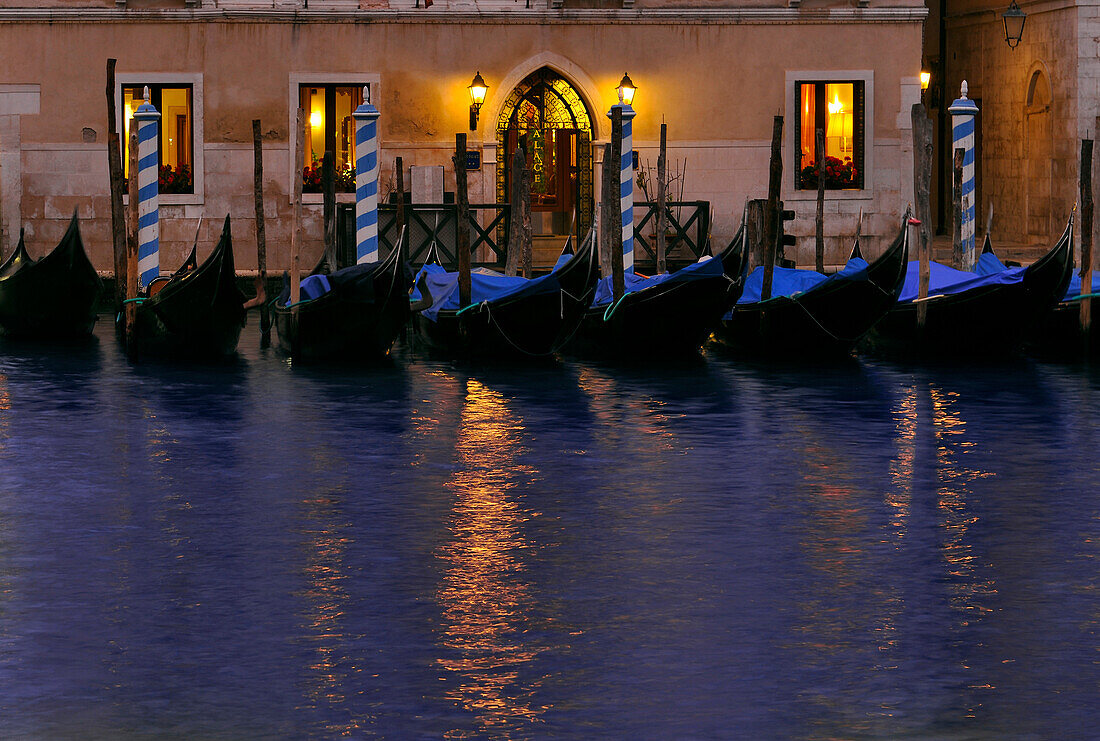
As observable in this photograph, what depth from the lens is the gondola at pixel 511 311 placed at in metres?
13.5

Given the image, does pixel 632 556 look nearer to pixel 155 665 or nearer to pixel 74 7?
pixel 155 665

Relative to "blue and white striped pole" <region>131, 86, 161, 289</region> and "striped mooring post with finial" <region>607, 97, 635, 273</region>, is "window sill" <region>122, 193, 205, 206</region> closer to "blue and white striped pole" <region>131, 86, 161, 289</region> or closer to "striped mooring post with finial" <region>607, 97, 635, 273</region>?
"blue and white striped pole" <region>131, 86, 161, 289</region>

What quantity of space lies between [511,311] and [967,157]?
4007 millimetres

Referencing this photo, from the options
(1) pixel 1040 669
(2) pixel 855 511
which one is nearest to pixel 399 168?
(2) pixel 855 511

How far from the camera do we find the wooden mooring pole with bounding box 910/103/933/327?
1397cm

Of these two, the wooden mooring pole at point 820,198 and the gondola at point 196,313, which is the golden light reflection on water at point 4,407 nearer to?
the gondola at point 196,313

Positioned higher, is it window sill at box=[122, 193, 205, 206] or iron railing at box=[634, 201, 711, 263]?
window sill at box=[122, 193, 205, 206]

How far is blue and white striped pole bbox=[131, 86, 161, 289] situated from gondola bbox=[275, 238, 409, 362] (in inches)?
56.2

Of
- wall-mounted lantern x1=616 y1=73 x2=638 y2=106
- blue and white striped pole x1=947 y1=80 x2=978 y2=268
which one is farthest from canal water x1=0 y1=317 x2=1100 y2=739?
wall-mounted lantern x1=616 y1=73 x2=638 y2=106

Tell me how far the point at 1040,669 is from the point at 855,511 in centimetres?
250

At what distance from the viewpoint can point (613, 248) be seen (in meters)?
13.9

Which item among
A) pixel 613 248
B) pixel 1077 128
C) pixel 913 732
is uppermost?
pixel 1077 128

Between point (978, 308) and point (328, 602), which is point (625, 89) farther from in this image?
point (328, 602)

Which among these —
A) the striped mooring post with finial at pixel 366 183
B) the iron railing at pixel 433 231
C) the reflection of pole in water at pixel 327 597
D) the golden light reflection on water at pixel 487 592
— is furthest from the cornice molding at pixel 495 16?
the reflection of pole in water at pixel 327 597
